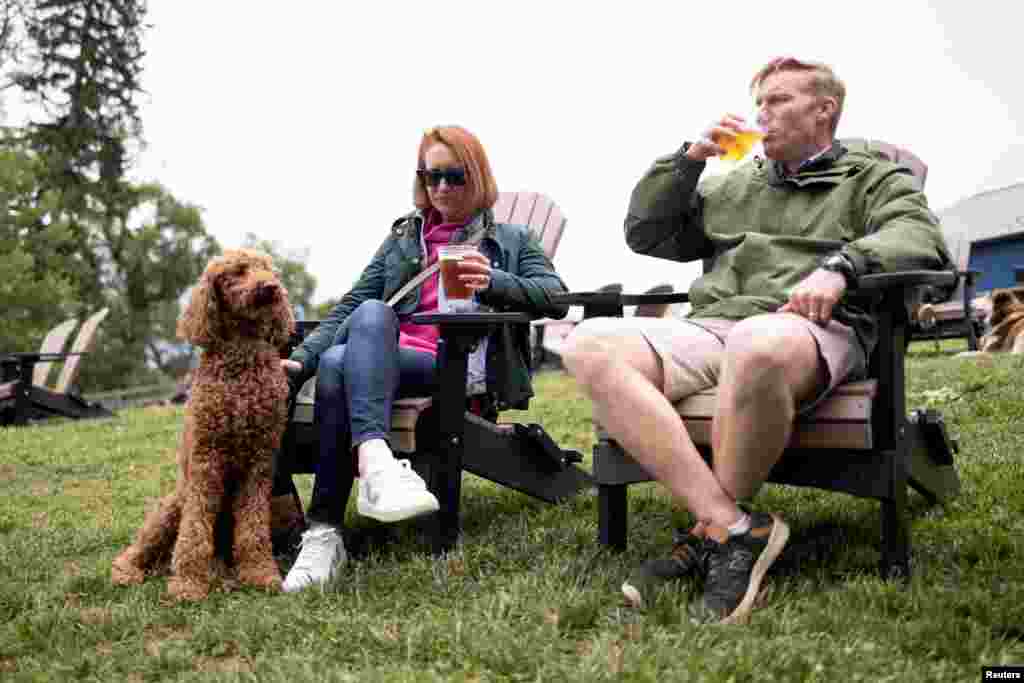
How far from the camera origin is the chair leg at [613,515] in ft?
9.77

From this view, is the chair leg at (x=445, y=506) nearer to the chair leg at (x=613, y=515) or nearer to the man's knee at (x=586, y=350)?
the chair leg at (x=613, y=515)

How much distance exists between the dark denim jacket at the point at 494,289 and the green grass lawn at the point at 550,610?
592 millimetres

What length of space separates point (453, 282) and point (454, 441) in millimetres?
545

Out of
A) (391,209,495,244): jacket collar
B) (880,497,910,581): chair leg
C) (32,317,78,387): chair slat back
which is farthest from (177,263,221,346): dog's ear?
(32,317,78,387): chair slat back

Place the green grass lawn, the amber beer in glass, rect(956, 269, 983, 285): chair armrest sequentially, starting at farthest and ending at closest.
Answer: rect(956, 269, 983, 285): chair armrest → the amber beer in glass → the green grass lawn

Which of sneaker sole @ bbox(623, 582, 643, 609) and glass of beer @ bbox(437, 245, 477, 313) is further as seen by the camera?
glass of beer @ bbox(437, 245, 477, 313)

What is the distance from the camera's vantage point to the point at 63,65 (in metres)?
22.6

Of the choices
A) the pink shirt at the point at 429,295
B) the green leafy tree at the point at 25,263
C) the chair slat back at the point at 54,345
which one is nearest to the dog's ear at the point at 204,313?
the pink shirt at the point at 429,295

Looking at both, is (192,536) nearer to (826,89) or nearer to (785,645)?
(785,645)

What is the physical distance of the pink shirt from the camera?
3.49 meters

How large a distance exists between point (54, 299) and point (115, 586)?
24123 millimetres

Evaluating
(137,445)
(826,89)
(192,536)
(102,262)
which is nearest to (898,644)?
(826,89)

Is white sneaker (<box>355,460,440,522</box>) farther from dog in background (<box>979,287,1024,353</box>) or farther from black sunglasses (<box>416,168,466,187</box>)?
dog in background (<box>979,287,1024,353</box>)

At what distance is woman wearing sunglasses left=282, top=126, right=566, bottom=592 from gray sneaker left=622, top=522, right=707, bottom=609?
28.4 inches
